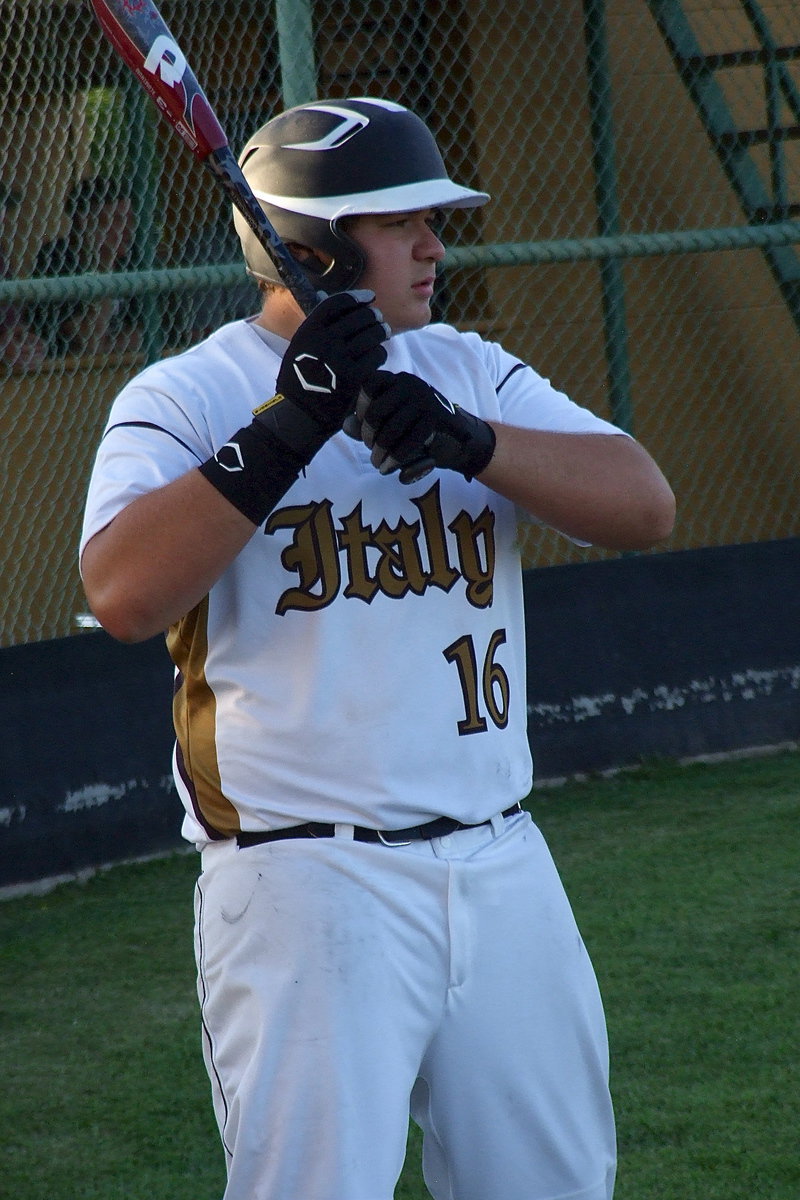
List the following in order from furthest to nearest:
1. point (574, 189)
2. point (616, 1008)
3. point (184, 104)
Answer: point (574, 189), point (616, 1008), point (184, 104)

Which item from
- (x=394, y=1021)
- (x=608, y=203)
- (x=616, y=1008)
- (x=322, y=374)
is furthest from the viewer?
(x=608, y=203)

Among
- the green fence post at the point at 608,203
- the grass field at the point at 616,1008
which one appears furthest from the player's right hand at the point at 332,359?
the green fence post at the point at 608,203

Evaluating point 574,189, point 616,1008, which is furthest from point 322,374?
point 574,189

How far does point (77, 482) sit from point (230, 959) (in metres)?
4.38

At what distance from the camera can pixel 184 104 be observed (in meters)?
2.18

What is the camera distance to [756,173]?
7324 mm

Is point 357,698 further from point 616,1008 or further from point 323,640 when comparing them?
point 616,1008

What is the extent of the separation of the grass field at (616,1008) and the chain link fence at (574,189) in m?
1.82

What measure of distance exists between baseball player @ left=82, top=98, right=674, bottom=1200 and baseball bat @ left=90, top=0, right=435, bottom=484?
4 centimetres

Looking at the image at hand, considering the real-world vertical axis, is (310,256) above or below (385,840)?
above

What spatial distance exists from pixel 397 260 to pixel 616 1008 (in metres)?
2.40

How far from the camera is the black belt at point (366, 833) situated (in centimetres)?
Answer: 198

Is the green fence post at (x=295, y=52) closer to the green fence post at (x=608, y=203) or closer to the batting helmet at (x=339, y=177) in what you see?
the green fence post at (x=608, y=203)

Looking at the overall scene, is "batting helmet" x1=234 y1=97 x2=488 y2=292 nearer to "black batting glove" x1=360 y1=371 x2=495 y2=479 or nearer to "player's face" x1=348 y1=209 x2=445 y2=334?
"player's face" x1=348 y1=209 x2=445 y2=334
